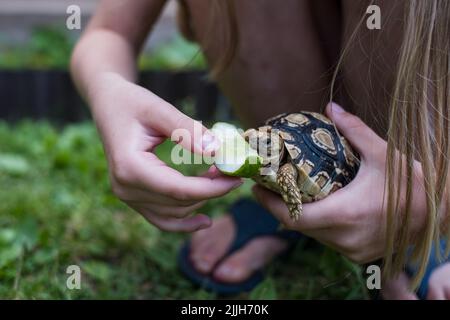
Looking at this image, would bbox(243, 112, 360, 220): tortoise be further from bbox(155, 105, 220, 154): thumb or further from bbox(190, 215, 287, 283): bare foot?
bbox(190, 215, 287, 283): bare foot

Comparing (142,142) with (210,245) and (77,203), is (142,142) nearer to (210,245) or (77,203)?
(210,245)

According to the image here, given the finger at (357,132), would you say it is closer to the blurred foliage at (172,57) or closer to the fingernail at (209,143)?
the fingernail at (209,143)

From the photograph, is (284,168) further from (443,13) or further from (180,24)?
(180,24)

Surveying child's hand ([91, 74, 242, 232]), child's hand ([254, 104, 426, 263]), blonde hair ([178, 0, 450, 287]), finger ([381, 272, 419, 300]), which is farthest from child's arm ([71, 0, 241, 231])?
finger ([381, 272, 419, 300])

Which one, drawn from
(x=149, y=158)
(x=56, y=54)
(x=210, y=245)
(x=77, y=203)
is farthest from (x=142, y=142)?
(x=56, y=54)

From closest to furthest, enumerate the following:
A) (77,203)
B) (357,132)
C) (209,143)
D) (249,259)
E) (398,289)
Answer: (209,143) < (357,132) < (398,289) < (249,259) < (77,203)

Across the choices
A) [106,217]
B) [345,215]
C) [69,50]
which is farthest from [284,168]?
[69,50]
